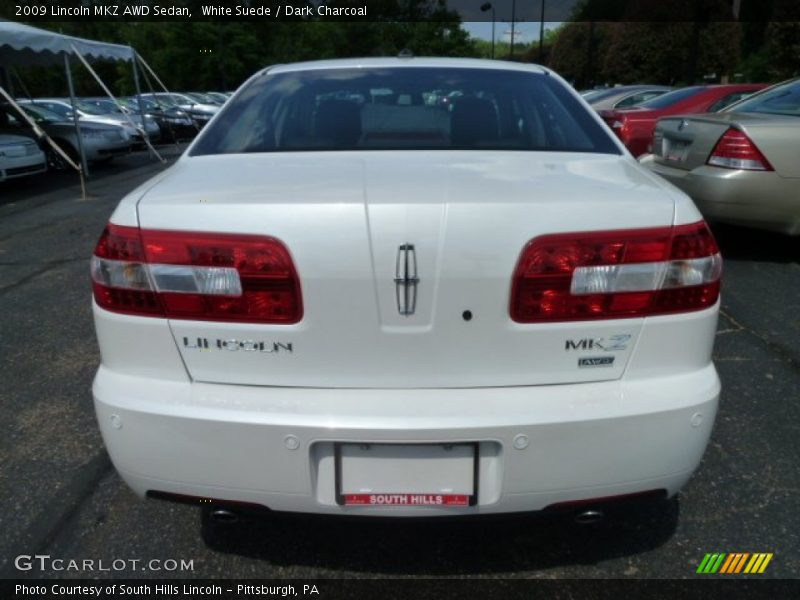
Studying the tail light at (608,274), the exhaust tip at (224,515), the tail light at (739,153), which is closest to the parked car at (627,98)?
the tail light at (739,153)

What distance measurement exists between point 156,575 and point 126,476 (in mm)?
459

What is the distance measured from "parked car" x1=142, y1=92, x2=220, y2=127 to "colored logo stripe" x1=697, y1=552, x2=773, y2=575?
743 inches

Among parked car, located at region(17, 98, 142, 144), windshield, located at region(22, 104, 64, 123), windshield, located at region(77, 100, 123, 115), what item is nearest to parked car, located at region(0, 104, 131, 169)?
windshield, located at region(22, 104, 64, 123)

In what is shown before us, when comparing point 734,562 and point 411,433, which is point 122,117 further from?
point 734,562

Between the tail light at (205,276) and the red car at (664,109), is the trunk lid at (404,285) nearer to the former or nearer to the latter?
the tail light at (205,276)

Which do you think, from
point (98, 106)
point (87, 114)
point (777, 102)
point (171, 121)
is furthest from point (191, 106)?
point (777, 102)

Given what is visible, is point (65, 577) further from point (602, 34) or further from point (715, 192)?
point (602, 34)

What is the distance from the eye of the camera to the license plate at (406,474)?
1530 millimetres

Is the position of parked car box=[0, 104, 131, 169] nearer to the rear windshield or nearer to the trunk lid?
the rear windshield

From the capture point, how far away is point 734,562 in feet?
6.47

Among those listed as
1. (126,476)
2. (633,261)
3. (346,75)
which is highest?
(346,75)

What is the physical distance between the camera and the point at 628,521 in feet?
7.07

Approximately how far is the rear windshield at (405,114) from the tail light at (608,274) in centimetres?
68
